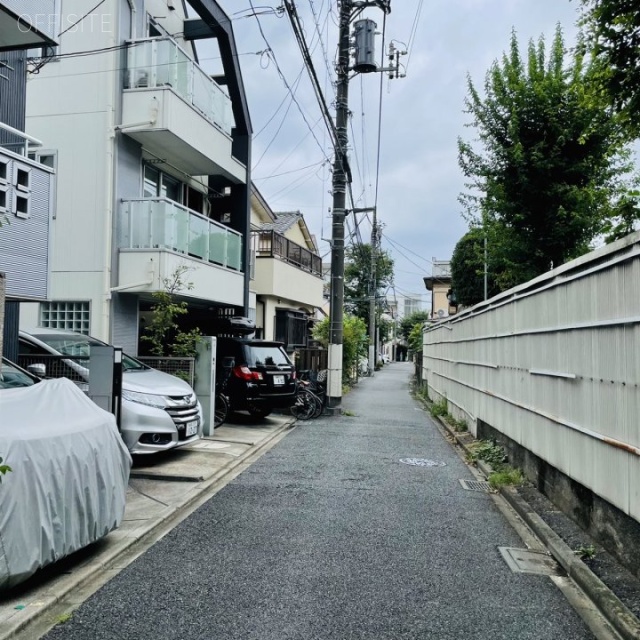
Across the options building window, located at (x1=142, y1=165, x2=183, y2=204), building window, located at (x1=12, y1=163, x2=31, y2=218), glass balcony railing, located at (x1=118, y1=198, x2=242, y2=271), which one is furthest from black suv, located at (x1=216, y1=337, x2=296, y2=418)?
building window, located at (x1=12, y1=163, x2=31, y2=218)


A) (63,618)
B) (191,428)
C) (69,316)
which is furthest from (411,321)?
(63,618)

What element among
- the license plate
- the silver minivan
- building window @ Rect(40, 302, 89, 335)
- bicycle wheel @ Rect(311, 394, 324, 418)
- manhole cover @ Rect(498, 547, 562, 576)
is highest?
building window @ Rect(40, 302, 89, 335)

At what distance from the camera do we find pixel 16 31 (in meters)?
7.37

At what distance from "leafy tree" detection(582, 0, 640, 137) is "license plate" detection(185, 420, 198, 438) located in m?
6.36

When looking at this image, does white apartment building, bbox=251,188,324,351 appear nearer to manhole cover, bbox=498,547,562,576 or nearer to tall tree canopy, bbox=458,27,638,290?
tall tree canopy, bbox=458,27,638,290

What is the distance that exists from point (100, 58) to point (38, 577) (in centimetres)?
1026

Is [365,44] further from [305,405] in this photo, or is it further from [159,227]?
[305,405]

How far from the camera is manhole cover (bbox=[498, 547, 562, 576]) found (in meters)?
4.61

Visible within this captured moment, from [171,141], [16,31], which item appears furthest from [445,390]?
[16,31]

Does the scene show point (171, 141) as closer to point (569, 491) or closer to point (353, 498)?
point (353, 498)

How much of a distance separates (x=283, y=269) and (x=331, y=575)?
50.6 ft

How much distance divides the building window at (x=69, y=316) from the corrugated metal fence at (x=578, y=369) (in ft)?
24.5

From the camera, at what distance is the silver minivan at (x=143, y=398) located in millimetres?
7578

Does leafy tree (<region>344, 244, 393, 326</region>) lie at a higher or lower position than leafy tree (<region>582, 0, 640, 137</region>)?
higher
